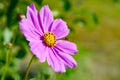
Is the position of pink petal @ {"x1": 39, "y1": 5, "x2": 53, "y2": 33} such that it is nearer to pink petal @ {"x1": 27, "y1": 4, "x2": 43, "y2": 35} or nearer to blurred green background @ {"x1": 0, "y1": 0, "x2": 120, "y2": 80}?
pink petal @ {"x1": 27, "y1": 4, "x2": 43, "y2": 35}

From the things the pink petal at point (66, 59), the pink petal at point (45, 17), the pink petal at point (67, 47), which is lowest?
the pink petal at point (66, 59)

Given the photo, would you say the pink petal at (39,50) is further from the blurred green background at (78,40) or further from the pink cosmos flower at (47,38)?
the blurred green background at (78,40)

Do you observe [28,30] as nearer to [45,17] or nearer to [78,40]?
[45,17]

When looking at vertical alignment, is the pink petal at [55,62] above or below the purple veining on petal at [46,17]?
below

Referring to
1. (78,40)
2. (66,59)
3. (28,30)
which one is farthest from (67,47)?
(78,40)

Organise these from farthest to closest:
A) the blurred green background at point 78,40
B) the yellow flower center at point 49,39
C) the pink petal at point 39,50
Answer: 1. the blurred green background at point 78,40
2. the yellow flower center at point 49,39
3. the pink petal at point 39,50

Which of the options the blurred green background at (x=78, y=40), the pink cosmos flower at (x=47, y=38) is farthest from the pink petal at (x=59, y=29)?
the blurred green background at (x=78, y=40)
